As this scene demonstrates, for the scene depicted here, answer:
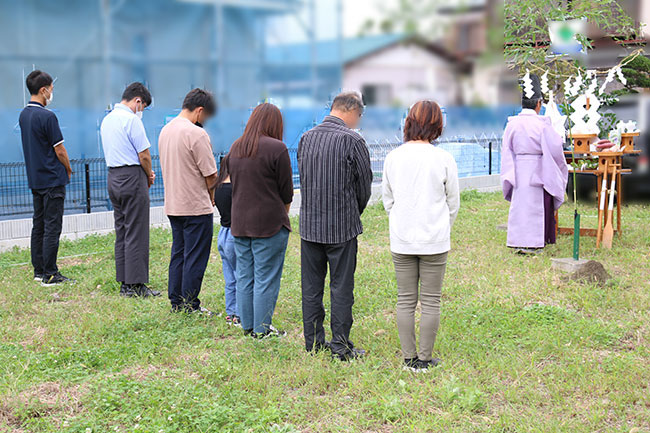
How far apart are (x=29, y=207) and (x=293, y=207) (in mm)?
3878

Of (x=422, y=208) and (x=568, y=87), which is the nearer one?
(x=422, y=208)

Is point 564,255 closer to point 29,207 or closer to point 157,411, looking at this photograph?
point 157,411

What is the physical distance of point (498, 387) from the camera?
12.2ft

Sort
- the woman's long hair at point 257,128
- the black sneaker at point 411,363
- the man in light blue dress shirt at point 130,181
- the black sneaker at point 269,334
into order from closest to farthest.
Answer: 1. the black sneaker at point 411,363
2. the woman's long hair at point 257,128
3. the black sneaker at point 269,334
4. the man in light blue dress shirt at point 130,181

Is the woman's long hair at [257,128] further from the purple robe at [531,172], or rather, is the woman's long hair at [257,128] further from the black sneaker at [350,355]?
the purple robe at [531,172]

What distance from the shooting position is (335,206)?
402 centimetres

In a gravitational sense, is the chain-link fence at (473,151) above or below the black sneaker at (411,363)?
above

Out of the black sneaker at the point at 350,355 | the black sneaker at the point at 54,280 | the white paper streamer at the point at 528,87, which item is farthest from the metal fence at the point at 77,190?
the black sneaker at the point at 350,355

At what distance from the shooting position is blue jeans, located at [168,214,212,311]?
5.13m

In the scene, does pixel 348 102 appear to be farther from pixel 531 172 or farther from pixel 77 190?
pixel 77 190

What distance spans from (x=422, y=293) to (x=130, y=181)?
2.97 metres

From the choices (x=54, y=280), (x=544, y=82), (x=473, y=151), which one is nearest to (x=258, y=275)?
(x=54, y=280)

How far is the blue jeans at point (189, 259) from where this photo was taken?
16.8 feet

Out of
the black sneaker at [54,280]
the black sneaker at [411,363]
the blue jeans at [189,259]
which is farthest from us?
the black sneaker at [54,280]
